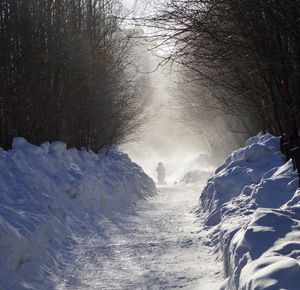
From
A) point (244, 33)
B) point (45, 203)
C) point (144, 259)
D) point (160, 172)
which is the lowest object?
point (144, 259)

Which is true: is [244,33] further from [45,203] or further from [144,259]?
[45,203]

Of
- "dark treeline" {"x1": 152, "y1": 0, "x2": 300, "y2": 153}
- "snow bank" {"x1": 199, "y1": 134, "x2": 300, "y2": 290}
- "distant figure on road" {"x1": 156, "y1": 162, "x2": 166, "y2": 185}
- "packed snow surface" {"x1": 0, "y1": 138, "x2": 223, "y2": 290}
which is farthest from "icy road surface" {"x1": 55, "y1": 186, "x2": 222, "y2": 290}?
"distant figure on road" {"x1": 156, "y1": 162, "x2": 166, "y2": 185}

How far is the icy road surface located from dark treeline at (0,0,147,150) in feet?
12.0

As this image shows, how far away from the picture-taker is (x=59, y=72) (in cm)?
1496

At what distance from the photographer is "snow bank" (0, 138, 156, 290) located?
609 centimetres

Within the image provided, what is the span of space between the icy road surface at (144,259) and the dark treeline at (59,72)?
3669 millimetres

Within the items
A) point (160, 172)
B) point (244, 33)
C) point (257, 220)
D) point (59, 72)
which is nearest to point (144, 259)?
→ point (257, 220)

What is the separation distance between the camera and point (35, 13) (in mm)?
13156

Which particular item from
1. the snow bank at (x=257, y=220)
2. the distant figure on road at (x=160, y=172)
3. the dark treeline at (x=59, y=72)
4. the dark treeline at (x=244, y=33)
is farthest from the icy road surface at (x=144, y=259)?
the distant figure on road at (x=160, y=172)

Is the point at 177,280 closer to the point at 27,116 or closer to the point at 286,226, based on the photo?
the point at 286,226

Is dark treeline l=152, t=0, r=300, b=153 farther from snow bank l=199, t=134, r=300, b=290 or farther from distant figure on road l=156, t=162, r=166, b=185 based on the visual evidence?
distant figure on road l=156, t=162, r=166, b=185

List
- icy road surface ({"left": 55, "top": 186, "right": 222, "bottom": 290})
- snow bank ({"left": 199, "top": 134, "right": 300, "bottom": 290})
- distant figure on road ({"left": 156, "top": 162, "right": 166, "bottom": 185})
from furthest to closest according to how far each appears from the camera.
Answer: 1. distant figure on road ({"left": 156, "top": 162, "right": 166, "bottom": 185})
2. icy road surface ({"left": 55, "top": 186, "right": 222, "bottom": 290})
3. snow bank ({"left": 199, "top": 134, "right": 300, "bottom": 290})

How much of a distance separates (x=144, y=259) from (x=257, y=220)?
94.4 inches

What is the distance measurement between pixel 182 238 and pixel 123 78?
50.0ft
